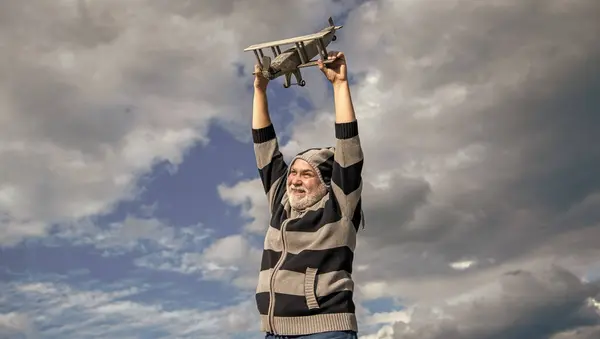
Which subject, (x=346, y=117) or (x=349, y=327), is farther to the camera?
(x=346, y=117)

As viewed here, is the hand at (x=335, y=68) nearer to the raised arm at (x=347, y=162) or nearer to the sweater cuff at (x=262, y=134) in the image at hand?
the raised arm at (x=347, y=162)

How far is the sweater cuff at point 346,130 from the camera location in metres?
5.98

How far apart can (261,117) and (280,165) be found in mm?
626

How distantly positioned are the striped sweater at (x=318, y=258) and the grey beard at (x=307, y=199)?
0.05 meters

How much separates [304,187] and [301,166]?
0.26 metres

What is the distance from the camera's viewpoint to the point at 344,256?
580 cm

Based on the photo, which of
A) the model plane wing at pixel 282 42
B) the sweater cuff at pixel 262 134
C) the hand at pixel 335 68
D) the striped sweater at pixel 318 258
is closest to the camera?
the striped sweater at pixel 318 258

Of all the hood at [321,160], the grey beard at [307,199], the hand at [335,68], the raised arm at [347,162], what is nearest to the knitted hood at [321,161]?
the hood at [321,160]

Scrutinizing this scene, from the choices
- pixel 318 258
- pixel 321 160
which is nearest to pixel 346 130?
pixel 321 160

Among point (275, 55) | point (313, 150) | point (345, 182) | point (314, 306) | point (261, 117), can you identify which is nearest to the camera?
point (314, 306)

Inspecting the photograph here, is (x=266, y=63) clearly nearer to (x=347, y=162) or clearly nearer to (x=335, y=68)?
(x=335, y=68)

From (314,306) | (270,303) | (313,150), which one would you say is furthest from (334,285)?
(313,150)

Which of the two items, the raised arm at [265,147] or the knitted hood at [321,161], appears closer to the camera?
the knitted hood at [321,161]

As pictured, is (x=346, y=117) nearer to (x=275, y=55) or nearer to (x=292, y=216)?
(x=292, y=216)
